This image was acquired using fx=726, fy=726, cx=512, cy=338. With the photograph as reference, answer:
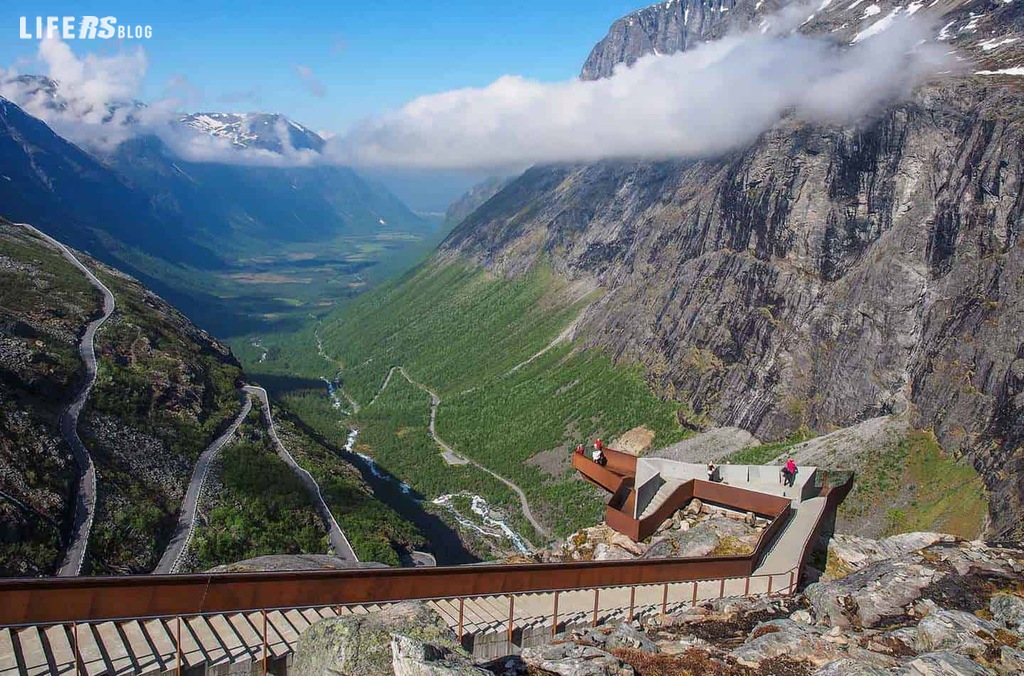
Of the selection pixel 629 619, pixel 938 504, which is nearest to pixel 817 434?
pixel 938 504

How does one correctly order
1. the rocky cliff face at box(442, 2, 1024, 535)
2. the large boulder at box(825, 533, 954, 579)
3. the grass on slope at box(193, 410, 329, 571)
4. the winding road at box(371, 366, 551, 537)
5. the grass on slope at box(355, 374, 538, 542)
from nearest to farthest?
1. the large boulder at box(825, 533, 954, 579)
2. the grass on slope at box(193, 410, 329, 571)
3. the rocky cliff face at box(442, 2, 1024, 535)
4. the winding road at box(371, 366, 551, 537)
5. the grass on slope at box(355, 374, 538, 542)

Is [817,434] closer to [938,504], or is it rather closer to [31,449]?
[938,504]

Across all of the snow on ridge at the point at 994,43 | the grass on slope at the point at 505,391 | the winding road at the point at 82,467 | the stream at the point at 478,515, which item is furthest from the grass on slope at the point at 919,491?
the snow on ridge at the point at 994,43

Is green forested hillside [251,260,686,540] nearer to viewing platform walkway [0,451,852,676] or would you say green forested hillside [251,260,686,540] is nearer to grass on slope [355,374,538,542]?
grass on slope [355,374,538,542]

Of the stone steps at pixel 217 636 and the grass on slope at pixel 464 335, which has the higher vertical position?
the stone steps at pixel 217 636

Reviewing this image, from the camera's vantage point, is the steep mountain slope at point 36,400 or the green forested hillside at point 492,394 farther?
the green forested hillside at point 492,394

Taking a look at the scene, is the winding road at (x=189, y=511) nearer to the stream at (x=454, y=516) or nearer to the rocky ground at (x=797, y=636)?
the stream at (x=454, y=516)

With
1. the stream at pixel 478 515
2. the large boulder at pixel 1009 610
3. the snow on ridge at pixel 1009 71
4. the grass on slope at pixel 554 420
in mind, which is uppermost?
the snow on ridge at pixel 1009 71

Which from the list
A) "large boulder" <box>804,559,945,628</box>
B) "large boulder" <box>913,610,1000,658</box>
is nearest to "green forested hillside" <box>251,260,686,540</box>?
"large boulder" <box>804,559,945,628</box>
